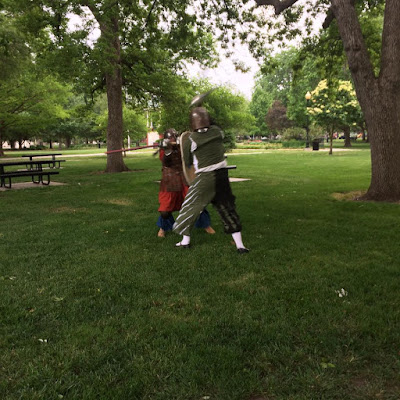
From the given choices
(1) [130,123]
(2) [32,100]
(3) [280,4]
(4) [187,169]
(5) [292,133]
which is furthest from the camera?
(5) [292,133]

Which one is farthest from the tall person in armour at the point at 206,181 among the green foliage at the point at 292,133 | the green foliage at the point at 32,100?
the green foliage at the point at 292,133

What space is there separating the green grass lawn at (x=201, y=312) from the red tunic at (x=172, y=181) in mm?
581

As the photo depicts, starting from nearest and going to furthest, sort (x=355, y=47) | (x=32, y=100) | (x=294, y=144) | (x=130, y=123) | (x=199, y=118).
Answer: (x=199, y=118) < (x=355, y=47) < (x=32, y=100) < (x=130, y=123) < (x=294, y=144)

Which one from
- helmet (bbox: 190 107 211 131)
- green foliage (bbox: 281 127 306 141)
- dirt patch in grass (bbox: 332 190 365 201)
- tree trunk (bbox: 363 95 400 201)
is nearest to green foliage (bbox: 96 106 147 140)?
dirt patch in grass (bbox: 332 190 365 201)

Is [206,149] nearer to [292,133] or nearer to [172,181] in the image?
[172,181]

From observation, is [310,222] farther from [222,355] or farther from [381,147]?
[222,355]

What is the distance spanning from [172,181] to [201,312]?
120 inches

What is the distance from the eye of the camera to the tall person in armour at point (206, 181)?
514cm

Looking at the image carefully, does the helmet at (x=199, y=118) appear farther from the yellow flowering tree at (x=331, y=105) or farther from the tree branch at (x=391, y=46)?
the yellow flowering tree at (x=331, y=105)

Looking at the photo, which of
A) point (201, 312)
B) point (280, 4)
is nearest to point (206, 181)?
point (201, 312)

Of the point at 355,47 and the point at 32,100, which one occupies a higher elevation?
the point at 32,100

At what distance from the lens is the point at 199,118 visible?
5.09 m

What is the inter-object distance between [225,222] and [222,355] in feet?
8.61

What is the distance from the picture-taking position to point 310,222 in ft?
22.4
